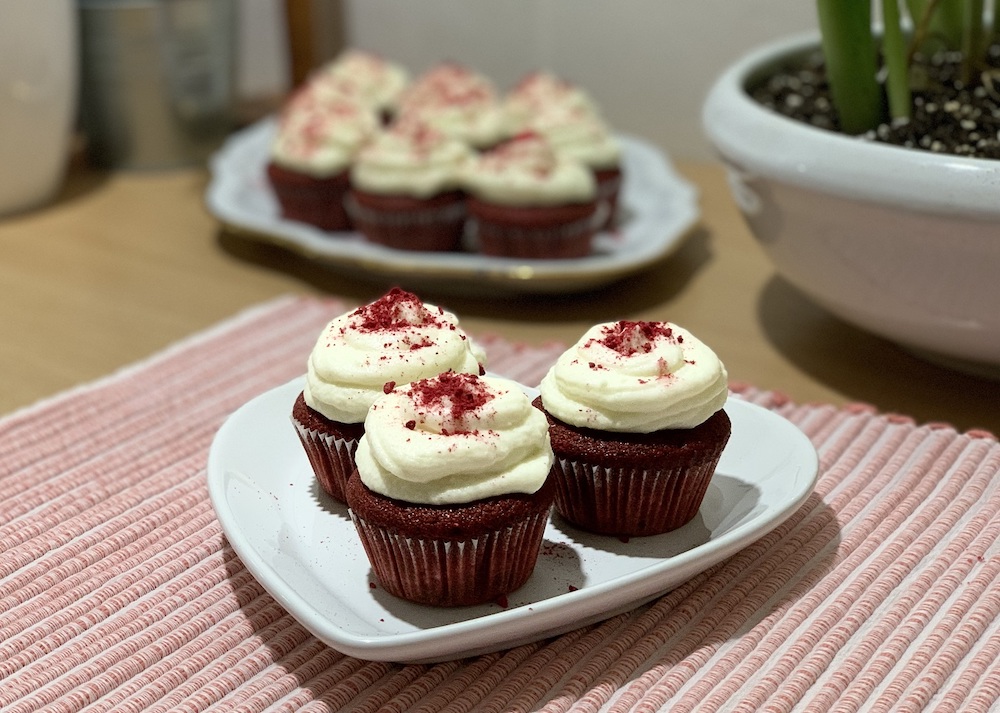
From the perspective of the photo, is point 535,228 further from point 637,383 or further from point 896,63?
point 637,383

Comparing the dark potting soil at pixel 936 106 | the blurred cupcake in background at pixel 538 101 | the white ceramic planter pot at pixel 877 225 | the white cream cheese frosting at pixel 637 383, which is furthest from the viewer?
the blurred cupcake in background at pixel 538 101

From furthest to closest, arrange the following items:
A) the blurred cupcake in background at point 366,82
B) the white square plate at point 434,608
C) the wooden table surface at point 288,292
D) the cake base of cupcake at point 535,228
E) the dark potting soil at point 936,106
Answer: the blurred cupcake in background at point 366,82 → the cake base of cupcake at point 535,228 → the wooden table surface at point 288,292 → the dark potting soil at point 936,106 → the white square plate at point 434,608

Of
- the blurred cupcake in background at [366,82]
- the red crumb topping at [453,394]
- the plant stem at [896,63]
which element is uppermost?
the plant stem at [896,63]

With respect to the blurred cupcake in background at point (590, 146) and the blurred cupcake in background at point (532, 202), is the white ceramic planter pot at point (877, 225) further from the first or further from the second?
the blurred cupcake in background at point (590, 146)

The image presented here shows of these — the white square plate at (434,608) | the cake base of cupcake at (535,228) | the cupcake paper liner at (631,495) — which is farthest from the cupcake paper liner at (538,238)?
the cupcake paper liner at (631,495)

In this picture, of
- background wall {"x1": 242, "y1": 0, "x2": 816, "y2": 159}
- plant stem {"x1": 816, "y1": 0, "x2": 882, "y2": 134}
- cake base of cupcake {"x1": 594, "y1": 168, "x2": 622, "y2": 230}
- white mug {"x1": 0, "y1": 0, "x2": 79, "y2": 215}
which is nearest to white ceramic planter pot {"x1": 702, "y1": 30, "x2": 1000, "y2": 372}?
plant stem {"x1": 816, "y1": 0, "x2": 882, "y2": 134}
